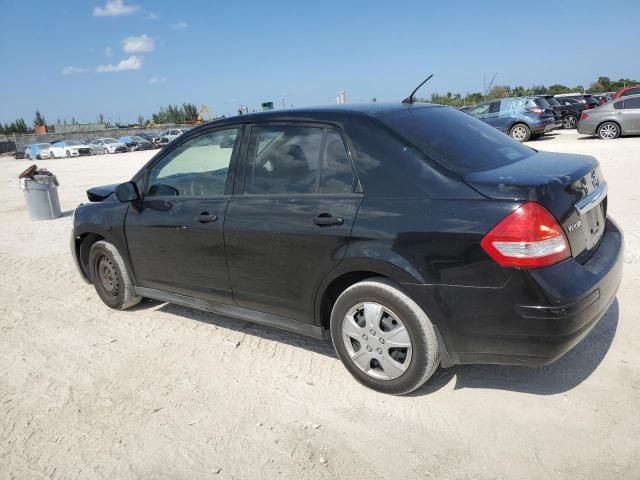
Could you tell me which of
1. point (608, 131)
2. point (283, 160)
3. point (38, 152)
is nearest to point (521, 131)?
point (608, 131)

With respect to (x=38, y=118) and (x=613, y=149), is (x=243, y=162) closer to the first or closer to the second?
(x=613, y=149)

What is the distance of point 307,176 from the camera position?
10.8 feet

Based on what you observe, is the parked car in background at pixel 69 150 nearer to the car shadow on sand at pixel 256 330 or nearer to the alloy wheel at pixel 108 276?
the alloy wheel at pixel 108 276

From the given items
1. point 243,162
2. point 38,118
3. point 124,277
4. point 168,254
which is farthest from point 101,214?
point 38,118

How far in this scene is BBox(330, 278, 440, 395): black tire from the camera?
2861 millimetres

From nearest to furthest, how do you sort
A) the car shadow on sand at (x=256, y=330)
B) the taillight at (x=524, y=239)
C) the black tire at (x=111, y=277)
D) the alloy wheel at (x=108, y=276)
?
the taillight at (x=524, y=239) → the car shadow on sand at (x=256, y=330) → the black tire at (x=111, y=277) → the alloy wheel at (x=108, y=276)

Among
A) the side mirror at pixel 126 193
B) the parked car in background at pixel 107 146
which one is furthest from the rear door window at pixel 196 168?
the parked car in background at pixel 107 146

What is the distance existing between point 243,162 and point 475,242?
5.82 ft

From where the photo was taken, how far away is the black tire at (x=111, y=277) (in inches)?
183

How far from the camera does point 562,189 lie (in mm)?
2695

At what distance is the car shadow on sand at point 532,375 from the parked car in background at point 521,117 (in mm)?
16497

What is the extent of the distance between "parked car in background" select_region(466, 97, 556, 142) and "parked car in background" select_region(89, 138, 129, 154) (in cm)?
3110

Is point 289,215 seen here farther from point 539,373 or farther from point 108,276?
point 108,276

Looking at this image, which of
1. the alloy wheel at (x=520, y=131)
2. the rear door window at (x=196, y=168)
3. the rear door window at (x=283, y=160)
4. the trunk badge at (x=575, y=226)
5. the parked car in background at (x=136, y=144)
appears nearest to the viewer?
the trunk badge at (x=575, y=226)
